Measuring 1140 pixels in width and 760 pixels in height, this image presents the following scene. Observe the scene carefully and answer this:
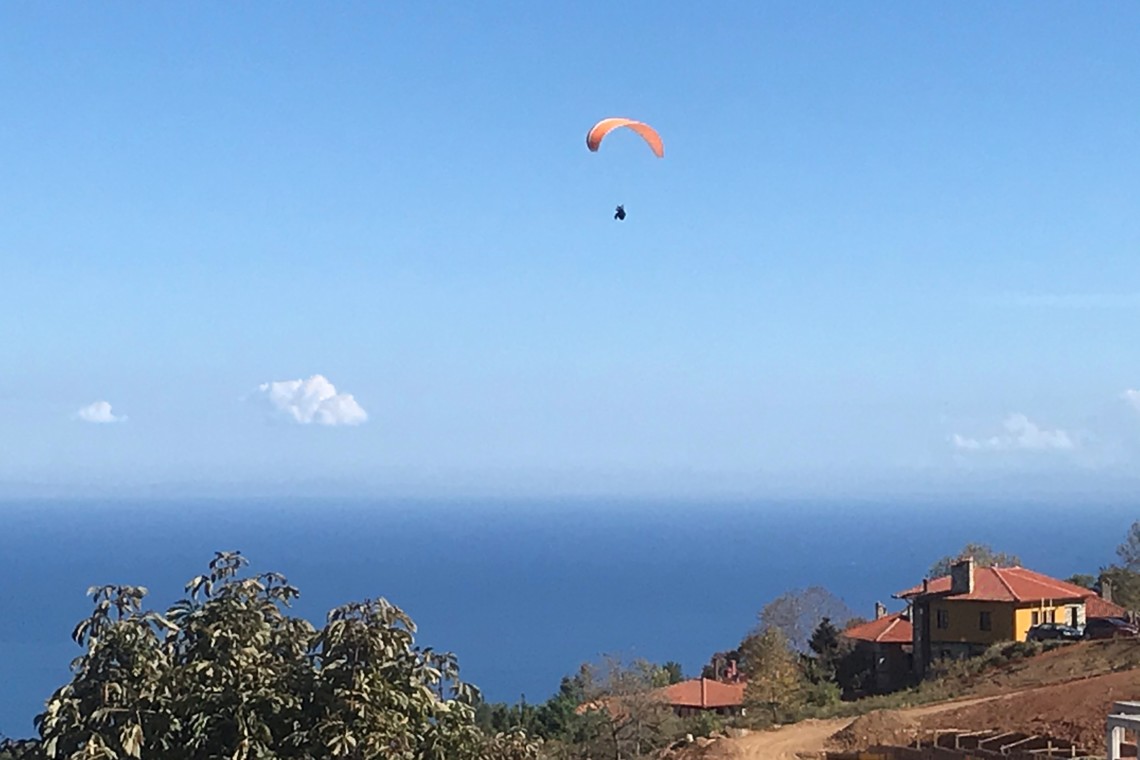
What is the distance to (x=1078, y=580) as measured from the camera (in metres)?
55.0

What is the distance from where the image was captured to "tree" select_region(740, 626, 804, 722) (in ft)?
126

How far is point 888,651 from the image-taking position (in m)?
44.8

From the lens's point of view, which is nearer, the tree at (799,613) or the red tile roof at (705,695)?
the red tile roof at (705,695)

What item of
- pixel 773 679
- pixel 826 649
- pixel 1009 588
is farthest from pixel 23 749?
pixel 826 649

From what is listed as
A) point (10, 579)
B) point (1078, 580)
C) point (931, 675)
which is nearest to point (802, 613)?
point (1078, 580)

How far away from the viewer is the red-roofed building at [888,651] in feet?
143

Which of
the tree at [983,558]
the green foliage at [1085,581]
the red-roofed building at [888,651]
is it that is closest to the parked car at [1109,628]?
the red-roofed building at [888,651]

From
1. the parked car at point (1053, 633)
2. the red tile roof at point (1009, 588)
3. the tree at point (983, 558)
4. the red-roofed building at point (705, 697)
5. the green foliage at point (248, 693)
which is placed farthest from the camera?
the tree at point (983, 558)

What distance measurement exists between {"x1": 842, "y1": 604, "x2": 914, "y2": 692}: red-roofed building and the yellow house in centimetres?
94

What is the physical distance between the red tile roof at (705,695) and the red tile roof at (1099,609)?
11.7 metres

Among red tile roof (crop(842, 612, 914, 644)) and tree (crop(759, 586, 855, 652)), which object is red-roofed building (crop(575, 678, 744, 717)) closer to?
red tile roof (crop(842, 612, 914, 644))

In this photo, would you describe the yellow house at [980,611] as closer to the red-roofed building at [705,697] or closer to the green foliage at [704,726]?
the red-roofed building at [705,697]

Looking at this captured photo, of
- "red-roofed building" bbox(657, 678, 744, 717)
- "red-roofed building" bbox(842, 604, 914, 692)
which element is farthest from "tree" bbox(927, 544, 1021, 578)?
"red-roofed building" bbox(657, 678, 744, 717)

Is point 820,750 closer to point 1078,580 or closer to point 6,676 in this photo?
point 1078,580
